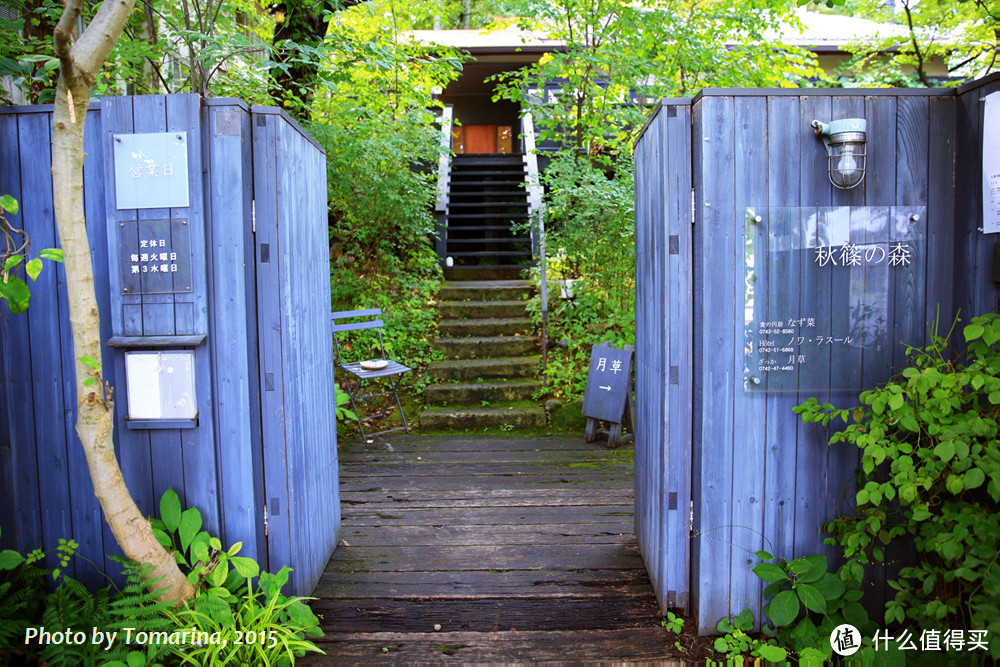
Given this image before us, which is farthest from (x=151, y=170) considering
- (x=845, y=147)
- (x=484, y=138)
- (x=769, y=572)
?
(x=484, y=138)

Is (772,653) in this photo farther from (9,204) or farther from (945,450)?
(9,204)

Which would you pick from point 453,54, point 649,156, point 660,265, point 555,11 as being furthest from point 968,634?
point 555,11

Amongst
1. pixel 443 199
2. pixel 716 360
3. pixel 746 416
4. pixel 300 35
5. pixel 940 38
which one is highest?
pixel 940 38

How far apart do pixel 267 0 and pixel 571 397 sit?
4771 mm

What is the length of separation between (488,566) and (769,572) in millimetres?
1349

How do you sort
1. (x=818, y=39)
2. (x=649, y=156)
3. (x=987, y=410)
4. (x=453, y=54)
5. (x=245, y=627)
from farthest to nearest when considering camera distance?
(x=818, y=39) < (x=453, y=54) < (x=649, y=156) < (x=245, y=627) < (x=987, y=410)

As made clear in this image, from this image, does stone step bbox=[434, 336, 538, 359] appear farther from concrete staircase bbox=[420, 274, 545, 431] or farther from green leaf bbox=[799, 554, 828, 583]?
green leaf bbox=[799, 554, 828, 583]

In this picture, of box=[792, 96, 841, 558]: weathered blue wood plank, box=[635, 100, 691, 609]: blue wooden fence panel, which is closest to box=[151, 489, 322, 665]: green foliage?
box=[635, 100, 691, 609]: blue wooden fence panel

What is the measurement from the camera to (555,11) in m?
6.22

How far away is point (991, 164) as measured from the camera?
2221mm

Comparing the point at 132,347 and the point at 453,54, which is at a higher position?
the point at 453,54

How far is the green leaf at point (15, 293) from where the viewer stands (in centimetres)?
194

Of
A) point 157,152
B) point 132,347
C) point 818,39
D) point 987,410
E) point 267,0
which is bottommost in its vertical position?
point 987,410

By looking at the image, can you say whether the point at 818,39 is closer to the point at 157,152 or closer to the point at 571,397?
the point at 571,397
